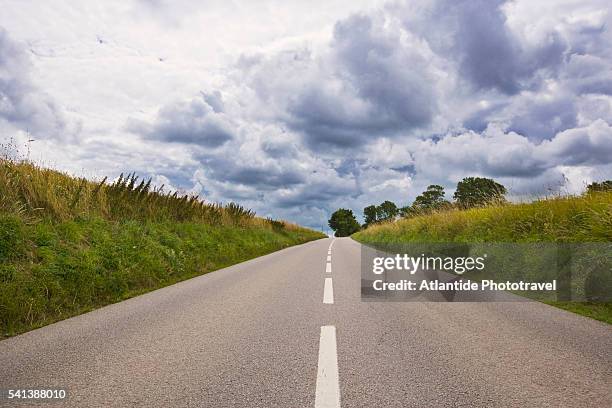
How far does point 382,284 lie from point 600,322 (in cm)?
435

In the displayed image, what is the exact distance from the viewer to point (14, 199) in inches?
316

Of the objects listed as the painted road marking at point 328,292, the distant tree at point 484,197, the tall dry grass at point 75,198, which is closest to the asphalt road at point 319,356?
the painted road marking at point 328,292

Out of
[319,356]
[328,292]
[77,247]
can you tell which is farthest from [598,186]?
[77,247]

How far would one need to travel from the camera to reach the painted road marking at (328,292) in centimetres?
662

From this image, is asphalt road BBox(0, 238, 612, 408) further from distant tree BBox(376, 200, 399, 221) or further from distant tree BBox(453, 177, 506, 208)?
distant tree BBox(376, 200, 399, 221)

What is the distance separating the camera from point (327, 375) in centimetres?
332

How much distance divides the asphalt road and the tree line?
5.68 m

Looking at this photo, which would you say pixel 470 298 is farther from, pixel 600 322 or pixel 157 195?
pixel 157 195

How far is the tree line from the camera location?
12720 mm

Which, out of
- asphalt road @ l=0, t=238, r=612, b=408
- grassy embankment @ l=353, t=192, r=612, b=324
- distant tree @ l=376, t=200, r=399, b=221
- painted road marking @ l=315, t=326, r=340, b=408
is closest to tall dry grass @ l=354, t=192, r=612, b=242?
grassy embankment @ l=353, t=192, r=612, b=324

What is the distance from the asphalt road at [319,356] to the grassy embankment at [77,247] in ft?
2.70

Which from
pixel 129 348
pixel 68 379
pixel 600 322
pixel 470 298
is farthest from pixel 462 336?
pixel 68 379

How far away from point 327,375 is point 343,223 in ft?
516

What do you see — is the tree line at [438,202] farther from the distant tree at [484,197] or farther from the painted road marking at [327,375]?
the painted road marking at [327,375]
